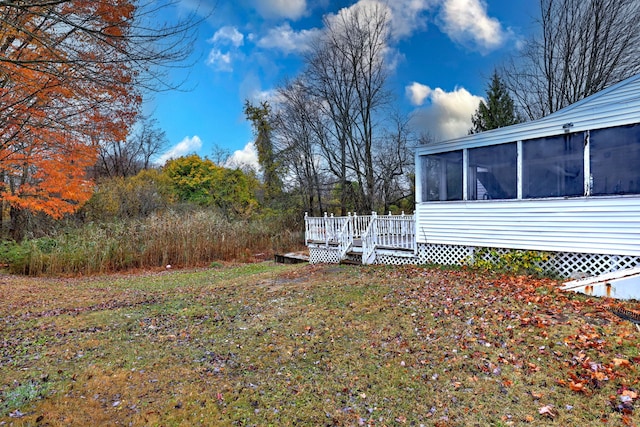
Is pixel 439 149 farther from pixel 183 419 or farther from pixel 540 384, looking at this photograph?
pixel 183 419

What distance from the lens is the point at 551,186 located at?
661 cm

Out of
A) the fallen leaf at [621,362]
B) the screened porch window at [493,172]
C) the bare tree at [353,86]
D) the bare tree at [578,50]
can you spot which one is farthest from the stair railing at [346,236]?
the bare tree at [578,50]

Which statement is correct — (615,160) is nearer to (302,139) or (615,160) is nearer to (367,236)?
(367,236)

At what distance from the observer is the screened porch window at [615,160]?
5664mm

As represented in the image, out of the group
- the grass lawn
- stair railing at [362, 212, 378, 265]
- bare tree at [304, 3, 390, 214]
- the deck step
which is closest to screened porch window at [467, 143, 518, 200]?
the grass lawn

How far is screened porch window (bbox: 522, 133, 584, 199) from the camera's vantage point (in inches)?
247

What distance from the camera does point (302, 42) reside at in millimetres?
17859

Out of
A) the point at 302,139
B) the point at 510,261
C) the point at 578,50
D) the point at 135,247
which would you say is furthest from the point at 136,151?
the point at 578,50

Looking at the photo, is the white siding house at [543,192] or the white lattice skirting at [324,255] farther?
the white lattice skirting at [324,255]

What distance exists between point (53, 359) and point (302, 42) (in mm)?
17916

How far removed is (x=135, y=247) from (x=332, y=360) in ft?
33.5

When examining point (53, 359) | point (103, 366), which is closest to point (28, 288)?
point (53, 359)

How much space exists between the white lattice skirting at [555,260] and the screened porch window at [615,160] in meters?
1.22

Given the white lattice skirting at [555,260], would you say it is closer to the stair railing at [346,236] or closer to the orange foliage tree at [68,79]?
the stair railing at [346,236]
